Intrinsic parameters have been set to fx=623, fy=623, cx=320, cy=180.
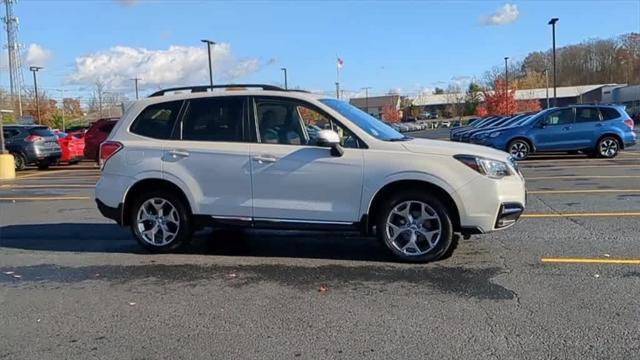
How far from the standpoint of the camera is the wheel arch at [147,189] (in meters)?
6.96

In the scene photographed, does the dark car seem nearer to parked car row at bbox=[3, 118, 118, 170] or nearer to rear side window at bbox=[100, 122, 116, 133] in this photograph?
parked car row at bbox=[3, 118, 118, 170]

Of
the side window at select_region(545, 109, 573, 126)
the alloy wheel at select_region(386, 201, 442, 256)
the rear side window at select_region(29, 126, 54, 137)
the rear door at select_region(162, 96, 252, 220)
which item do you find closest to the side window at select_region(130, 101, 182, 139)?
the rear door at select_region(162, 96, 252, 220)

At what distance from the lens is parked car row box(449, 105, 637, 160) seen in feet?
62.1

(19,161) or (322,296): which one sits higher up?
(19,161)

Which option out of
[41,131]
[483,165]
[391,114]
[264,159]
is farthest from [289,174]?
[391,114]

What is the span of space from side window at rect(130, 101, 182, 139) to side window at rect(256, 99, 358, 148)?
3.36ft

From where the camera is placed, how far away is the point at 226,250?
732cm

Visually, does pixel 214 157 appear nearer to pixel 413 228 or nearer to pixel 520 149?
pixel 413 228

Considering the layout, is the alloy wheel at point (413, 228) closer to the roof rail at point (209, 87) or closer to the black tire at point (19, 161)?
the roof rail at point (209, 87)

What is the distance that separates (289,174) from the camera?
6.53 meters

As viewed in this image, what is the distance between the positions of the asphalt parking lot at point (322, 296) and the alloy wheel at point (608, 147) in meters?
11.1

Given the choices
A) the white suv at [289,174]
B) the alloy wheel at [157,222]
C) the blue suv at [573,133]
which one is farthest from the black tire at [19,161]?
the alloy wheel at [157,222]

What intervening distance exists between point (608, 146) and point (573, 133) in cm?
111

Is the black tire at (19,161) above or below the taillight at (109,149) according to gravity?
below
